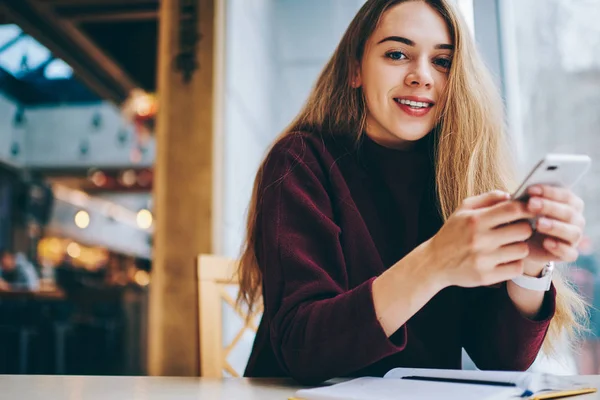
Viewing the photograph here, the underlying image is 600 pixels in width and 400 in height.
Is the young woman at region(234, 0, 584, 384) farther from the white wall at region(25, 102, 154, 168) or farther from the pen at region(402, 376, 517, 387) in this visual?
the white wall at region(25, 102, 154, 168)

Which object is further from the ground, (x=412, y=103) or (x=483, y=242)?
(x=412, y=103)

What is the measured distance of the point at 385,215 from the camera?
1.12 meters

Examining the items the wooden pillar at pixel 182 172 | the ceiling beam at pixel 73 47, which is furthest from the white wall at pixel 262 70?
the ceiling beam at pixel 73 47

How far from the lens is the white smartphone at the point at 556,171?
597mm

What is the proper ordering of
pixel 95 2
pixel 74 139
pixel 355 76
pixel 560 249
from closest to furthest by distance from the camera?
pixel 560 249 → pixel 355 76 → pixel 95 2 → pixel 74 139

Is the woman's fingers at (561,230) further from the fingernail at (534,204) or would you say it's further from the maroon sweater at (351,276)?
the maroon sweater at (351,276)

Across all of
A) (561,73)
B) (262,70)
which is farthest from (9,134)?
(561,73)

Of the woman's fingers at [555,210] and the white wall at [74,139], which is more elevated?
the white wall at [74,139]

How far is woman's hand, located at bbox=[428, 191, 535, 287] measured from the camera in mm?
651

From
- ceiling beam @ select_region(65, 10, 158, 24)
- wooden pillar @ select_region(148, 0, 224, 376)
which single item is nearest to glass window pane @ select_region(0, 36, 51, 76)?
ceiling beam @ select_region(65, 10, 158, 24)

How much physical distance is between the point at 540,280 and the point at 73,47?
5.61m

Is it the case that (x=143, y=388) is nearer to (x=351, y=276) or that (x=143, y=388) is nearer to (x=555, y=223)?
(x=351, y=276)

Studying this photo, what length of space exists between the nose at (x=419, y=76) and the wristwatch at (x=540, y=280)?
0.40m

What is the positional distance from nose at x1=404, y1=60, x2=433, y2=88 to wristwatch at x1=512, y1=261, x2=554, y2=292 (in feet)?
1.32
